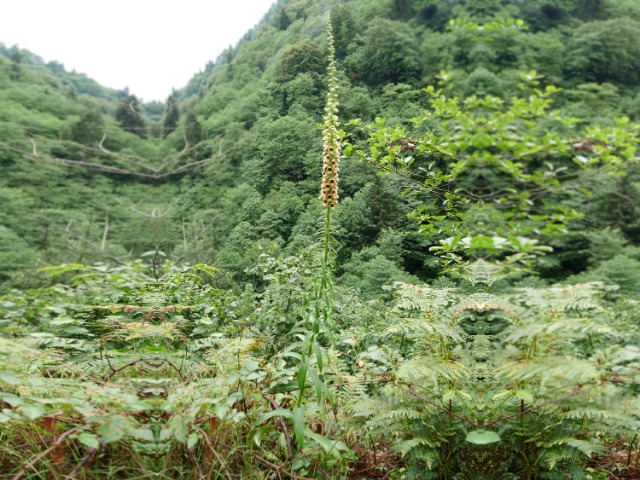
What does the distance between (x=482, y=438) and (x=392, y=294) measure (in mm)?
1525

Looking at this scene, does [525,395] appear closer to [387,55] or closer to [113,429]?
[113,429]

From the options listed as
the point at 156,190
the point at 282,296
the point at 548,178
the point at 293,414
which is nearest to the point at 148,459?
the point at 293,414

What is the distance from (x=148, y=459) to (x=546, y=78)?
3.89m

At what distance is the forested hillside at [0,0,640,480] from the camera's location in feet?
4.61

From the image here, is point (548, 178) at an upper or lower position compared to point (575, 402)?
upper

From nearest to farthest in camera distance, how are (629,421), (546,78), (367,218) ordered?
(629,421)
(546,78)
(367,218)

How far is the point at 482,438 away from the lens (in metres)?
1.43

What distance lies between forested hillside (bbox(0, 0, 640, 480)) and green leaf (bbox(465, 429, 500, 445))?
0.07ft

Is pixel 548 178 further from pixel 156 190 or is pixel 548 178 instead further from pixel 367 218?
pixel 156 190

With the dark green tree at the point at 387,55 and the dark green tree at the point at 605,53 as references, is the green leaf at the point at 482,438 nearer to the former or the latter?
the dark green tree at the point at 605,53

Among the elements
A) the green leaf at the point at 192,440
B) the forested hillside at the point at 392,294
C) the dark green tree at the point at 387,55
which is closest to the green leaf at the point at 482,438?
the forested hillside at the point at 392,294

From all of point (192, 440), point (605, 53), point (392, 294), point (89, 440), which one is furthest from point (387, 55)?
point (89, 440)

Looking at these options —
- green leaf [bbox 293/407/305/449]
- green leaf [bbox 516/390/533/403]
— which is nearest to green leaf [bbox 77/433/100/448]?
green leaf [bbox 293/407/305/449]

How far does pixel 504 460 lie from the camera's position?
1649 millimetres
